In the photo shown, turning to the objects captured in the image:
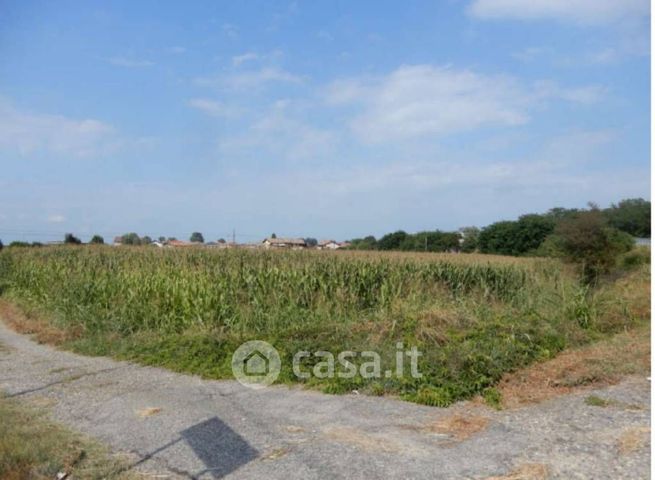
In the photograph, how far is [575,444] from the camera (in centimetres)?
473

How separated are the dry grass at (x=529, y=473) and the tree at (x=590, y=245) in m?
16.6

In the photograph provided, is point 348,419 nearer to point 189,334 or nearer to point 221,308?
point 189,334

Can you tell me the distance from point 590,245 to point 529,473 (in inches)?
688

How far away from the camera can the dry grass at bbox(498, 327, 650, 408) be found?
20.9 feet

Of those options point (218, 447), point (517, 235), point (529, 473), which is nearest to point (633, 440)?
point (529, 473)

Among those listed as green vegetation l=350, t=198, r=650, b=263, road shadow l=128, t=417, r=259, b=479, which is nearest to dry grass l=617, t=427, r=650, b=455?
road shadow l=128, t=417, r=259, b=479

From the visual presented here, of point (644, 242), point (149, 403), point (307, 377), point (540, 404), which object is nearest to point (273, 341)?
point (307, 377)

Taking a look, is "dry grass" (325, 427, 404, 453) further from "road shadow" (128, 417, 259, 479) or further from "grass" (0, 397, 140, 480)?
"grass" (0, 397, 140, 480)

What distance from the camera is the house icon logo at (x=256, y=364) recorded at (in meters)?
7.36

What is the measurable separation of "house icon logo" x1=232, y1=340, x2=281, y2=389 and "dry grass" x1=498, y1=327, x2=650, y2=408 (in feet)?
9.55

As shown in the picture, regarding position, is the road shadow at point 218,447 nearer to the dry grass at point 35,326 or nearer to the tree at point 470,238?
the dry grass at point 35,326

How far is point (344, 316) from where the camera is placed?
11.0 meters

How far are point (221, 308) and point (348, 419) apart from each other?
19.2 feet

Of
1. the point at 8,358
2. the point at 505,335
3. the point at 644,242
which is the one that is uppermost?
the point at 644,242
